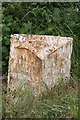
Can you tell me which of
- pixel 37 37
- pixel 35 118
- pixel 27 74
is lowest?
pixel 35 118

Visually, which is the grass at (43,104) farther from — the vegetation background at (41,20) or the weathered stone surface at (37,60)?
the vegetation background at (41,20)

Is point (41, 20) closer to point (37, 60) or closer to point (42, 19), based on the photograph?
point (42, 19)

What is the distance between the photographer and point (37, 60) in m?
4.52

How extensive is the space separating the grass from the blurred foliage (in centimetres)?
97

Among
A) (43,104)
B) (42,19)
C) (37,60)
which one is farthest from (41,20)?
(43,104)

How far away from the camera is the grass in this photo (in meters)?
4.07

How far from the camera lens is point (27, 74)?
4.59 meters

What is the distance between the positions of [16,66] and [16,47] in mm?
192

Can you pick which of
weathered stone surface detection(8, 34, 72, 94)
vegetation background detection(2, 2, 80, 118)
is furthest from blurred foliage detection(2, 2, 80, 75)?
weathered stone surface detection(8, 34, 72, 94)

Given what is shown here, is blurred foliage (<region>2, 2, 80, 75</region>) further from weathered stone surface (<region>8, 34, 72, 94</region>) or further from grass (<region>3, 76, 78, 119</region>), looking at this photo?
grass (<region>3, 76, 78, 119</region>)

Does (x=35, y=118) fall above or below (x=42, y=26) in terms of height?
below

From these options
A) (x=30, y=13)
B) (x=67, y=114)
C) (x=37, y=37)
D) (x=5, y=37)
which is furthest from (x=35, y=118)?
(x=30, y=13)

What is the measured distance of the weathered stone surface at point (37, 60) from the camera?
454 cm

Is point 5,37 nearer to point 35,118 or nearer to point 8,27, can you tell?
point 8,27
